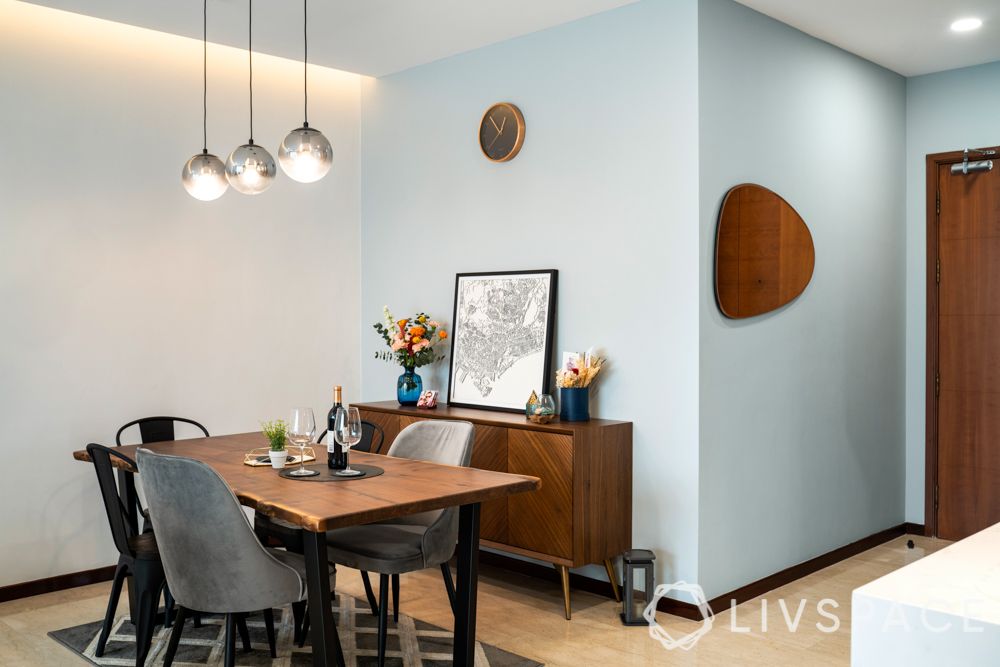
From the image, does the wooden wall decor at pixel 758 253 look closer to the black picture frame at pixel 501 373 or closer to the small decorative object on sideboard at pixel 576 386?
the small decorative object on sideboard at pixel 576 386

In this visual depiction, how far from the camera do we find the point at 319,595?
8.71 ft

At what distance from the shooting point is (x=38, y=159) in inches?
172

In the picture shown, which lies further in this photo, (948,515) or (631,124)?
(948,515)

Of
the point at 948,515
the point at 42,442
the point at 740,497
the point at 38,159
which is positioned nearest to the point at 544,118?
the point at 740,497

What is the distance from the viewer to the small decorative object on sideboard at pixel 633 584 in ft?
12.4

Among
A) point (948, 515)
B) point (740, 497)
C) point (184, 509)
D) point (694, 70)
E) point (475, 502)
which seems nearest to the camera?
point (184, 509)

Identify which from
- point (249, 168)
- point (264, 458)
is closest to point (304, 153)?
point (249, 168)

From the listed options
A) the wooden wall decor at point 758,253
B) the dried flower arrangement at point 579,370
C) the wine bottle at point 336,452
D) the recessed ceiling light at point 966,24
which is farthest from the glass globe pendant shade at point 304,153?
the recessed ceiling light at point 966,24

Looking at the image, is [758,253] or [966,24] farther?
[966,24]

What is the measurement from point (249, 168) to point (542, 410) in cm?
174

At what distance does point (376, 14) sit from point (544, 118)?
3.19 ft

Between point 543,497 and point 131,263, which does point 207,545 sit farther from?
point 131,263

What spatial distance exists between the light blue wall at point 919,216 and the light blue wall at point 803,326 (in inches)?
3.4

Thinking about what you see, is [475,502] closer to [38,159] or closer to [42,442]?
[42,442]
